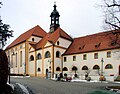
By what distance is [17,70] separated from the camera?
80500mm

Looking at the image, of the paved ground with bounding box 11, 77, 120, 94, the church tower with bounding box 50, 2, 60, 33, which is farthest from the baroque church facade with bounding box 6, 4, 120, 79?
the paved ground with bounding box 11, 77, 120, 94

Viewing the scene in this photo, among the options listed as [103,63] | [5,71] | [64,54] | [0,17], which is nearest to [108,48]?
[103,63]

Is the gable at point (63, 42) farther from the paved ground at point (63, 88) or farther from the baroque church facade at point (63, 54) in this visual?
the paved ground at point (63, 88)

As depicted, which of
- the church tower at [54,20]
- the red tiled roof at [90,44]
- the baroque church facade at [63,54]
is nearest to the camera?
the baroque church facade at [63,54]

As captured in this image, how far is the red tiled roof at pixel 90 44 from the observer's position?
55744mm

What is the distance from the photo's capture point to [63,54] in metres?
65.3

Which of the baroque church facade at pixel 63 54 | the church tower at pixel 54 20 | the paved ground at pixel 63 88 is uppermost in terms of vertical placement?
the church tower at pixel 54 20

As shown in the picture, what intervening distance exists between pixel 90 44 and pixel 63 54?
917 cm

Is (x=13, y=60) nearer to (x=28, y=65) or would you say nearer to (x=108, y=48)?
(x=28, y=65)

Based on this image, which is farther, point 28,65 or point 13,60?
point 13,60

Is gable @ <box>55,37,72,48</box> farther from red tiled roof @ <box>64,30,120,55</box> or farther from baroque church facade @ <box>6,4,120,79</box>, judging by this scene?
red tiled roof @ <box>64,30,120,55</box>

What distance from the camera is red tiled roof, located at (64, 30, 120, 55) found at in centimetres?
5574

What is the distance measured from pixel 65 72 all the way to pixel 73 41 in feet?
36.2

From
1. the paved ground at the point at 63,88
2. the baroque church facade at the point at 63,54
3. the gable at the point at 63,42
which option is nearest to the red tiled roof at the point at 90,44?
the baroque church facade at the point at 63,54
